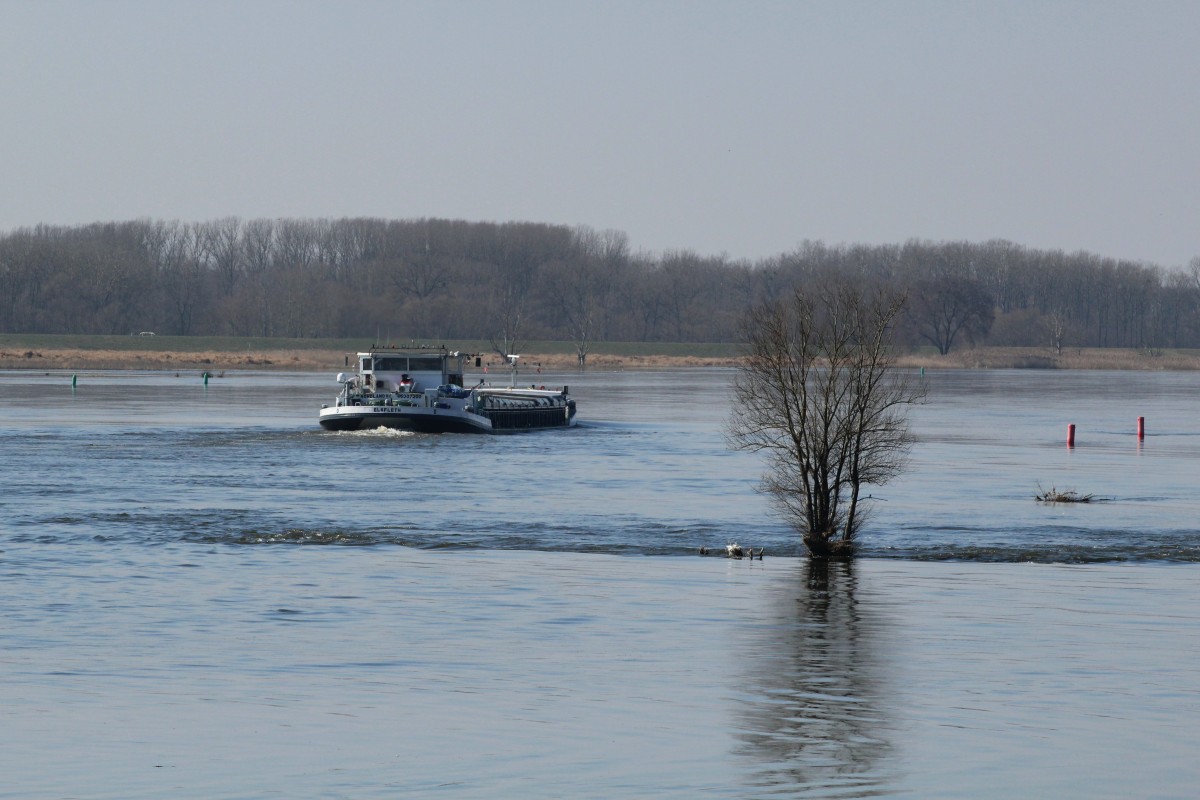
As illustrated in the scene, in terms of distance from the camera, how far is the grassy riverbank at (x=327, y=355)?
6024 inches

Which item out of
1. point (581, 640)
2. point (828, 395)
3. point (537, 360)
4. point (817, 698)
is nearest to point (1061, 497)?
point (828, 395)

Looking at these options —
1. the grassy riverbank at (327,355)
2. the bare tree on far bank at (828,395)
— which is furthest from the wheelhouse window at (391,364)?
the grassy riverbank at (327,355)

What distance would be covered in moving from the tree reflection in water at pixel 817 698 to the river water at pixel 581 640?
0.15ft

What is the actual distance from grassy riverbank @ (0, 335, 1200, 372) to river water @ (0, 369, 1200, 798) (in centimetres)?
11320

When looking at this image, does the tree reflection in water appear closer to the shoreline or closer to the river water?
the river water

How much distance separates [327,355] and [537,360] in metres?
26.7

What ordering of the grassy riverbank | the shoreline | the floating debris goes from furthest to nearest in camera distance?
the grassy riverbank, the shoreline, the floating debris

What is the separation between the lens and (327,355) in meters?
158

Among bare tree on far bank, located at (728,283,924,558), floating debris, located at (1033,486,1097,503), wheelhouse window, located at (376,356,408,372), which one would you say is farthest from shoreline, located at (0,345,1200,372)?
bare tree on far bank, located at (728,283,924,558)

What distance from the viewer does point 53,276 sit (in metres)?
184

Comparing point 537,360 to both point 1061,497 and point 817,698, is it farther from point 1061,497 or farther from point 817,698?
point 817,698

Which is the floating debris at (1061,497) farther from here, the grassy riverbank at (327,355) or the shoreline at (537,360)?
the grassy riverbank at (327,355)

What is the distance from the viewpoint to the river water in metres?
12.5

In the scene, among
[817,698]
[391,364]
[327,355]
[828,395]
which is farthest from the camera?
[327,355]
